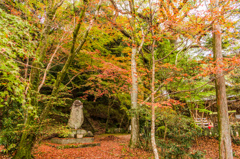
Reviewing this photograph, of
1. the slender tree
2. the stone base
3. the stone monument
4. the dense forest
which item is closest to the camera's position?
the dense forest

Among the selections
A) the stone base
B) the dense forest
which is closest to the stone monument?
the stone base

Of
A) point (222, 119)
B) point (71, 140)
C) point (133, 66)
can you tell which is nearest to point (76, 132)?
point (71, 140)

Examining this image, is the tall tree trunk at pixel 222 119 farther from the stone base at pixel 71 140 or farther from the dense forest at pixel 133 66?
the stone base at pixel 71 140

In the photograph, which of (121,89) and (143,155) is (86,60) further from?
(143,155)

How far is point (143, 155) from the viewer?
5504 millimetres

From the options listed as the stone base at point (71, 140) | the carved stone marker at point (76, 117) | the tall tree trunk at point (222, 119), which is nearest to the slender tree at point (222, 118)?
the tall tree trunk at point (222, 119)

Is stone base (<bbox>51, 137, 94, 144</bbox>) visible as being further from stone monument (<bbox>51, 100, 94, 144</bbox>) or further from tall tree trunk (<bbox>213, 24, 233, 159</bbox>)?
tall tree trunk (<bbox>213, 24, 233, 159</bbox>)

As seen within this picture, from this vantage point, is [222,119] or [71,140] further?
[71,140]

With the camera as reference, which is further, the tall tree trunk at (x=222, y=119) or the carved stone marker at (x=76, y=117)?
the carved stone marker at (x=76, y=117)

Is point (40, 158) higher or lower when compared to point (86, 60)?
lower

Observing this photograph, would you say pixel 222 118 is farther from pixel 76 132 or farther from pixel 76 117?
pixel 76 117

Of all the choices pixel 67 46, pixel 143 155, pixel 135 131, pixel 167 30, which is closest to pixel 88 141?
pixel 135 131

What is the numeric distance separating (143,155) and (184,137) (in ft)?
5.66

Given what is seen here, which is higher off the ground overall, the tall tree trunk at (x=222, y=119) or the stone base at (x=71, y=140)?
the tall tree trunk at (x=222, y=119)
